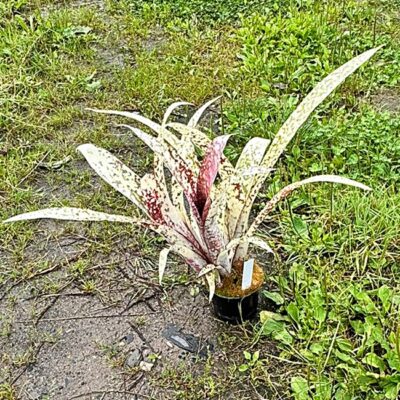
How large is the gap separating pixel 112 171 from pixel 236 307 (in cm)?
59

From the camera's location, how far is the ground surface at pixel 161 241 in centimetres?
195

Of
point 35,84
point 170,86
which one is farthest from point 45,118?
point 170,86

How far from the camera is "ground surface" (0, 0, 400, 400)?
195 centimetres

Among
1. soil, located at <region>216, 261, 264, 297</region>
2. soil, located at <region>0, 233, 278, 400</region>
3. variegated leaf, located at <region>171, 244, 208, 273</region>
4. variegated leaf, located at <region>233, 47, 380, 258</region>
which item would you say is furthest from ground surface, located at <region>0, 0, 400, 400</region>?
variegated leaf, located at <region>233, 47, 380, 258</region>

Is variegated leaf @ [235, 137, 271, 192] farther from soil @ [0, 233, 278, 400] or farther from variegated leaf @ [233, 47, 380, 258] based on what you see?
soil @ [0, 233, 278, 400]

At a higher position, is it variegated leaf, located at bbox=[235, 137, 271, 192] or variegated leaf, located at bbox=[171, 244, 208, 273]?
variegated leaf, located at bbox=[235, 137, 271, 192]

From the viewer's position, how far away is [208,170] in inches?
75.2

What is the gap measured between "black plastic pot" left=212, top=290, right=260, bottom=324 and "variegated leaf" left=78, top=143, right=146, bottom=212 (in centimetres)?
41

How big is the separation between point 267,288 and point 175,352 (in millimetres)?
399

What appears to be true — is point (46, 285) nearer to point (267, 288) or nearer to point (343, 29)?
point (267, 288)

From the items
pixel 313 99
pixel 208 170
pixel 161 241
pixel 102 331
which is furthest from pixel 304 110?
pixel 102 331

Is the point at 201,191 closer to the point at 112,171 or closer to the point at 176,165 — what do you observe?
the point at 176,165

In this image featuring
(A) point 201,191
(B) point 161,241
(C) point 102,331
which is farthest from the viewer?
(B) point 161,241

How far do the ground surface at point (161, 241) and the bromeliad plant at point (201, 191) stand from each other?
11.6 inches
